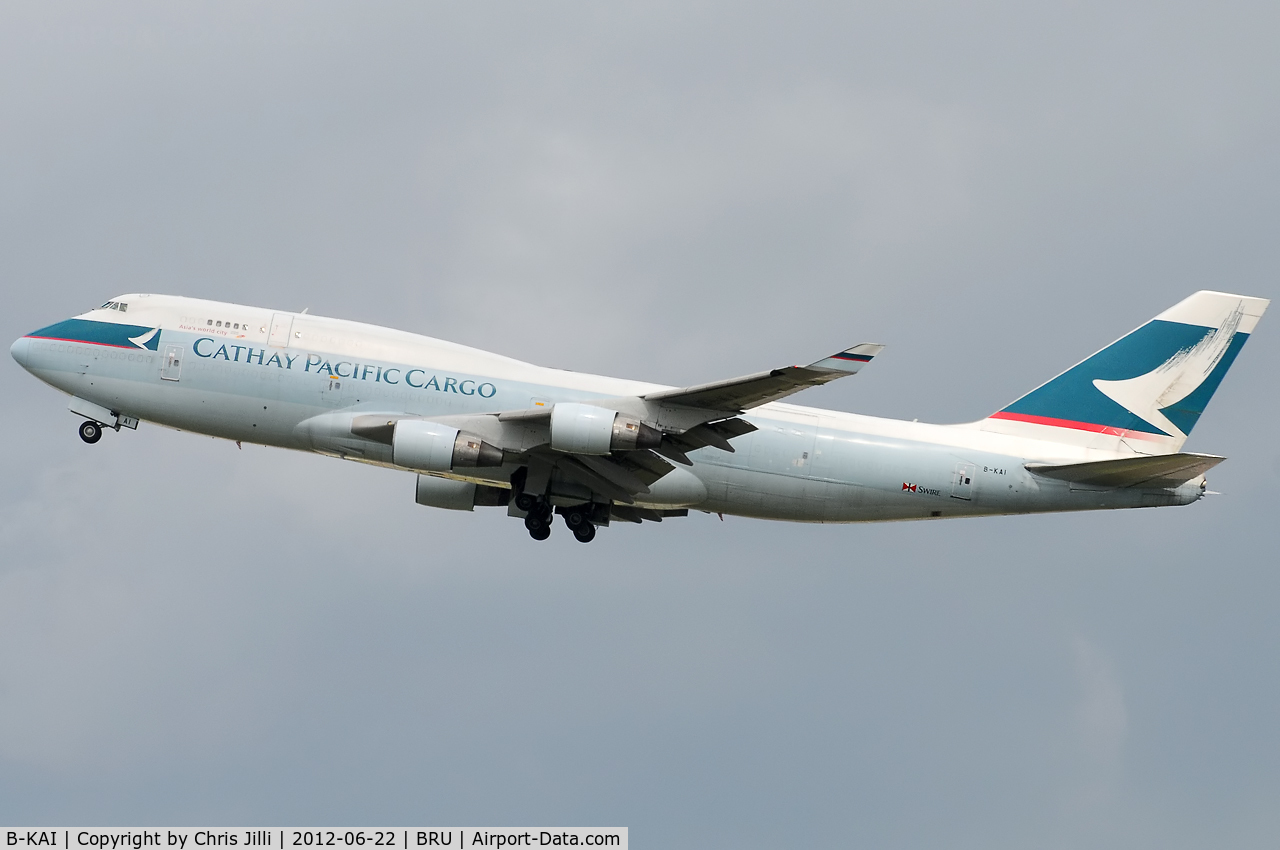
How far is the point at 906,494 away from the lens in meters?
39.4

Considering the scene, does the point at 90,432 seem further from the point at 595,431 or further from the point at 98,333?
the point at 595,431

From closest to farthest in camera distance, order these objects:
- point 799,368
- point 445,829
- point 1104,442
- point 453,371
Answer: point 799,368, point 445,829, point 453,371, point 1104,442

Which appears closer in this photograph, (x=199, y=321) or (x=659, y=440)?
(x=659, y=440)

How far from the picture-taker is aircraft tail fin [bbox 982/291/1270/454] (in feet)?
138

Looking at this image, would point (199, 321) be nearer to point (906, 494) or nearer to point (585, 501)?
point (585, 501)

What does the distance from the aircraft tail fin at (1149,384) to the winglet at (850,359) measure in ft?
33.0

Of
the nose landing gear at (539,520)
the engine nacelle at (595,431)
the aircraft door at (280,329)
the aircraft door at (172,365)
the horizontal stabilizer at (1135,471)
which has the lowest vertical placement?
the nose landing gear at (539,520)

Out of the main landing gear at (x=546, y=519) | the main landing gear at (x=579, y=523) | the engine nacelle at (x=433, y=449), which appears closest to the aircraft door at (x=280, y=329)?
the engine nacelle at (x=433, y=449)

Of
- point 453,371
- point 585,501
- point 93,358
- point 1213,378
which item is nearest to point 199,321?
point 93,358

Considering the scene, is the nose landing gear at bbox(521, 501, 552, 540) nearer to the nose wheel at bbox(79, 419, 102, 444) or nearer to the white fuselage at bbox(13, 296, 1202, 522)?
Answer: the white fuselage at bbox(13, 296, 1202, 522)

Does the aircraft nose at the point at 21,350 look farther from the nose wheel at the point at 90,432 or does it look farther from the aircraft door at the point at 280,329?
the aircraft door at the point at 280,329

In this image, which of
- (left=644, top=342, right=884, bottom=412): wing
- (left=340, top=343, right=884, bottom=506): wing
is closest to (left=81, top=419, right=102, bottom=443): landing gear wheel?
(left=340, top=343, right=884, bottom=506): wing

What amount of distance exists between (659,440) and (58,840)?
54.8 ft

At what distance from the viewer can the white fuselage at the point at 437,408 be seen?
38.3 meters
